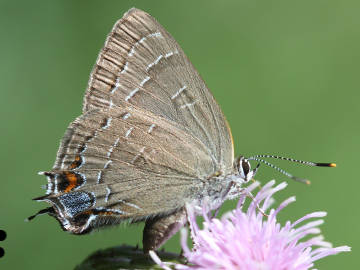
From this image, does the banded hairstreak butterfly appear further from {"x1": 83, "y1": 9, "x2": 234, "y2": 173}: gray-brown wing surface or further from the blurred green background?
the blurred green background

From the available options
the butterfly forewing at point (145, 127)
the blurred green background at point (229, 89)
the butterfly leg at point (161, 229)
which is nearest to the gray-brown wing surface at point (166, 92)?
the butterfly forewing at point (145, 127)

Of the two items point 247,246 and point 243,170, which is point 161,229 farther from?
point 243,170

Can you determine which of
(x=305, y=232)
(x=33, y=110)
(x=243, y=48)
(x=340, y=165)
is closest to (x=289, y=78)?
(x=243, y=48)

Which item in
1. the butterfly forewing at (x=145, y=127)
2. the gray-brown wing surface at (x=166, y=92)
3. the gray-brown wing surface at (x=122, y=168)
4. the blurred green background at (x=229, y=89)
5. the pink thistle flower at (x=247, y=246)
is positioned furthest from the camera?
the blurred green background at (x=229, y=89)

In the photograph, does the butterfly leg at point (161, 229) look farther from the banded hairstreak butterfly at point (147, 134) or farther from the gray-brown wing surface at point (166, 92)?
the gray-brown wing surface at point (166, 92)

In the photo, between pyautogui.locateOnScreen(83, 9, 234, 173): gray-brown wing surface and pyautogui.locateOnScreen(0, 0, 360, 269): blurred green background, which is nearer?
pyautogui.locateOnScreen(83, 9, 234, 173): gray-brown wing surface

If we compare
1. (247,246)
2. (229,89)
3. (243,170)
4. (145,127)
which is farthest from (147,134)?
(229,89)

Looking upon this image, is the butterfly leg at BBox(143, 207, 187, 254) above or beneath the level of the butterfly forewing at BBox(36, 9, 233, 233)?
beneath

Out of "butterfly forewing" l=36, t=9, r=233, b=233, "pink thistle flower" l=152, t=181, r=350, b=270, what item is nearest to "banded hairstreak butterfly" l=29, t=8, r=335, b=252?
"butterfly forewing" l=36, t=9, r=233, b=233

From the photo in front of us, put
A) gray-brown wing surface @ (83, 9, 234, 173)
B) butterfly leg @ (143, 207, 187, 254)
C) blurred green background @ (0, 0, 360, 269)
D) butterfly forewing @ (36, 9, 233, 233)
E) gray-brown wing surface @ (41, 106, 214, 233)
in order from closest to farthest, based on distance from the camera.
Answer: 1. butterfly leg @ (143, 207, 187, 254)
2. gray-brown wing surface @ (41, 106, 214, 233)
3. butterfly forewing @ (36, 9, 233, 233)
4. gray-brown wing surface @ (83, 9, 234, 173)
5. blurred green background @ (0, 0, 360, 269)
